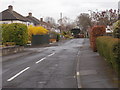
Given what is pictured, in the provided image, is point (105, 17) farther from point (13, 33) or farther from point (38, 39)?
point (13, 33)

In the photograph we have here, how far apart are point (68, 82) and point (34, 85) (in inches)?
58.2

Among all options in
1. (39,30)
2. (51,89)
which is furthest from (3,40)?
(51,89)

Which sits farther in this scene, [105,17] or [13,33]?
[105,17]

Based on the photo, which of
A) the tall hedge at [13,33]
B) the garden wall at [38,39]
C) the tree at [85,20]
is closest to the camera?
the tall hedge at [13,33]

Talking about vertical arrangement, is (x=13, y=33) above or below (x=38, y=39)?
above

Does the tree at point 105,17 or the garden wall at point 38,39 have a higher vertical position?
the tree at point 105,17

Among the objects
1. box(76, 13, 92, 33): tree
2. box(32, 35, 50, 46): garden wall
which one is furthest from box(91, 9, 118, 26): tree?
box(32, 35, 50, 46): garden wall

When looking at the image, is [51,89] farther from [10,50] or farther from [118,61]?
[10,50]

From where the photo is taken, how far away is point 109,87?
28.1 ft

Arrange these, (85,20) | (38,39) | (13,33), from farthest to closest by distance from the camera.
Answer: (85,20) < (38,39) < (13,33)

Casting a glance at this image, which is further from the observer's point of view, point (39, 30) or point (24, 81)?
point (39, 30)

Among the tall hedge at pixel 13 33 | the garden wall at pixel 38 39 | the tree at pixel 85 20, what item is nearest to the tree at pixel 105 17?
the tree at pixel 85 20

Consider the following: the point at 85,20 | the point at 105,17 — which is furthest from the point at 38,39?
the point at 85,20

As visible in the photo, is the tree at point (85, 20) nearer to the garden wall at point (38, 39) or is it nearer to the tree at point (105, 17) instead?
the tree at point (105, 17)
